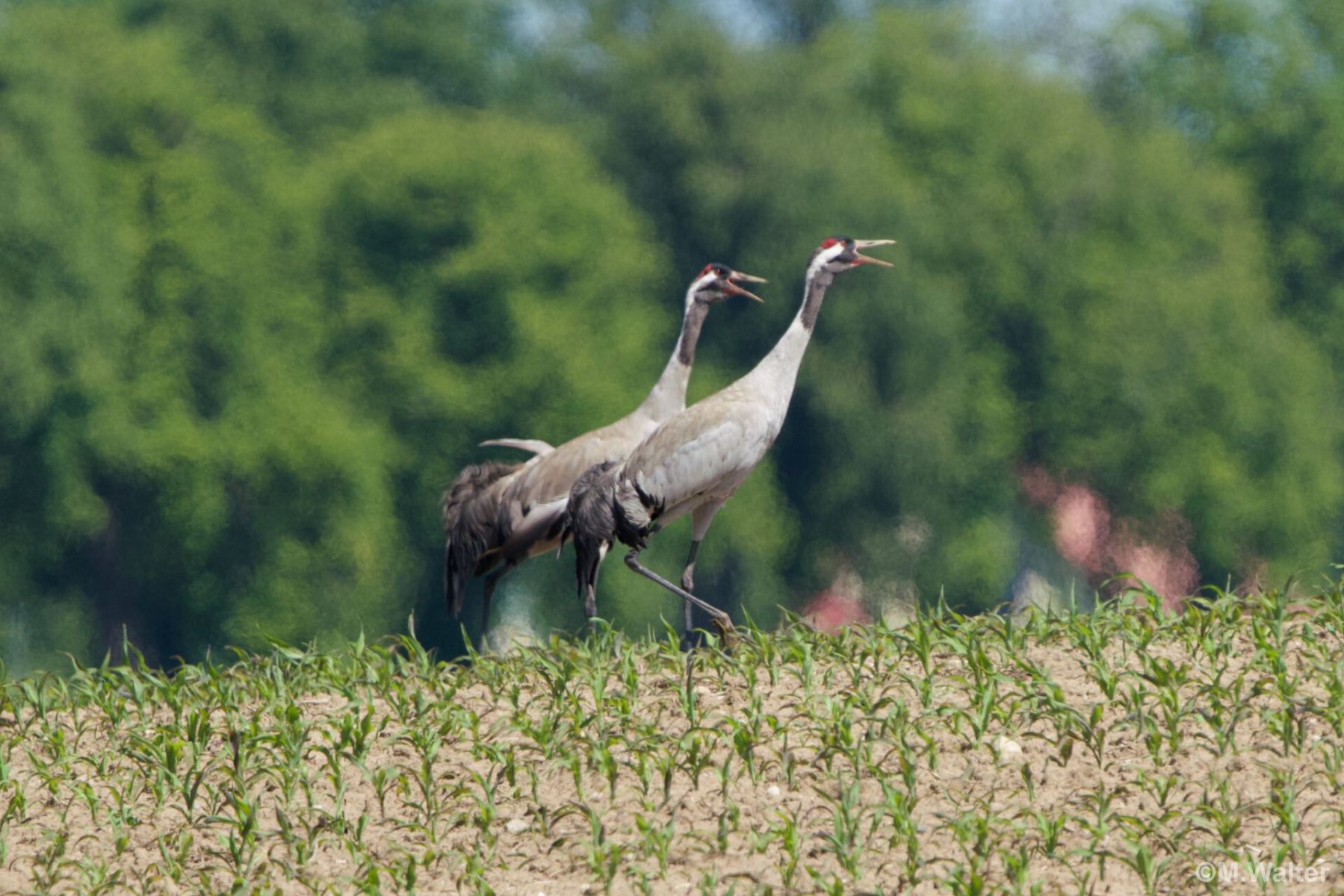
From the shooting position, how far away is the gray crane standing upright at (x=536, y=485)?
1180 cm

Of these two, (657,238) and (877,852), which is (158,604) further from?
(877,852)

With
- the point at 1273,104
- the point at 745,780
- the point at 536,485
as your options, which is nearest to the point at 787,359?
the point at 536,485

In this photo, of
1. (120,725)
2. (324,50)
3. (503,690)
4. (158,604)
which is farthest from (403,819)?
(324,50)

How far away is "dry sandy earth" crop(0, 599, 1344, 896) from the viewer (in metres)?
6.14

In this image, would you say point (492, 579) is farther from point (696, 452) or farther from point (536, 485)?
point (696, 452)

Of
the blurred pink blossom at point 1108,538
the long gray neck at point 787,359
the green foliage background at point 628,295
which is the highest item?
the long gray neck at point 787,359

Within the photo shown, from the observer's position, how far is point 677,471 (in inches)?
407

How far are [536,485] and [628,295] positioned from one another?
58.1 ft

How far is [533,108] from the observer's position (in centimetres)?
3538

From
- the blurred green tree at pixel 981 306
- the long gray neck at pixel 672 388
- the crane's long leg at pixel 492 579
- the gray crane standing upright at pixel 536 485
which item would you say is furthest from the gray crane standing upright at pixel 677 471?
the blurred green tree at pixel 981 306

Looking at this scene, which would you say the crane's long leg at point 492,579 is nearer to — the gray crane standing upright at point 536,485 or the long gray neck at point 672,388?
the gray crane standing upright at point 536,485

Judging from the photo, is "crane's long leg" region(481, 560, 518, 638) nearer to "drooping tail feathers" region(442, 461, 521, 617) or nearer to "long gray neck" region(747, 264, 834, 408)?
"drooping tail feathers" region(442, 461, 521, 617)

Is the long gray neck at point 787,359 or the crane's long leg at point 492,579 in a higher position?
the long gray neck at point 787,359

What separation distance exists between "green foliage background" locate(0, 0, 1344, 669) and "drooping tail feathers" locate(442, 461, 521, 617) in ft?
43.9
